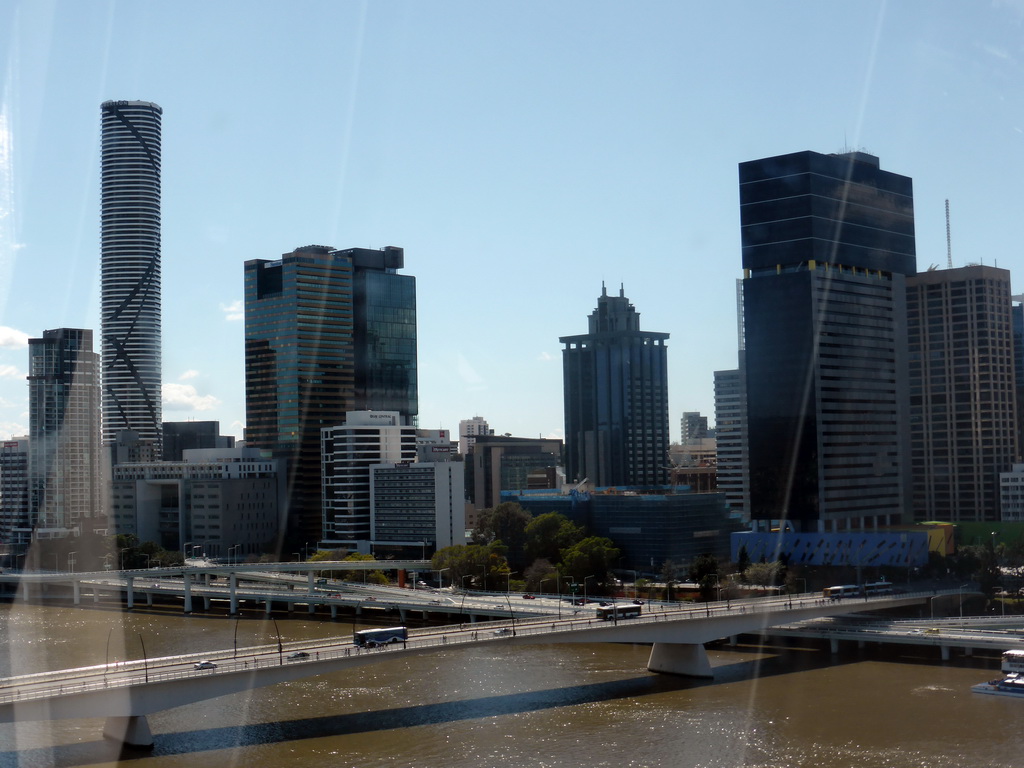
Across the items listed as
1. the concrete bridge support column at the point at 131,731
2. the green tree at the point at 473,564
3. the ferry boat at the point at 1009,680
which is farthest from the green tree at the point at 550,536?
the concrete bridge support column at the point at 131,731

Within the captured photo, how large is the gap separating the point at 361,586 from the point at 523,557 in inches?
674

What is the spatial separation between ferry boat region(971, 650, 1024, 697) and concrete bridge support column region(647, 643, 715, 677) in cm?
1265

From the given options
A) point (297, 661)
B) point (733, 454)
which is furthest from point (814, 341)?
point (297, 661)

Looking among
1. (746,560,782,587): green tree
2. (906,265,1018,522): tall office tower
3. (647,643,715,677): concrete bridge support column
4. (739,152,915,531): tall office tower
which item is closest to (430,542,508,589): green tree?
(746,560,782,587): green tree

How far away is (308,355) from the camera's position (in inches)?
6432

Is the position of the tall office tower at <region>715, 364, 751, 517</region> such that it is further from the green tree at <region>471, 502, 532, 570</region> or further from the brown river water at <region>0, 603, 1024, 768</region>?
the brown river water at <region>0, 603, 1024, 768</region>

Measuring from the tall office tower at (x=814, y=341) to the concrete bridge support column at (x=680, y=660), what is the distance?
50142 millimetres

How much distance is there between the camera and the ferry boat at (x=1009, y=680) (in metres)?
54.6

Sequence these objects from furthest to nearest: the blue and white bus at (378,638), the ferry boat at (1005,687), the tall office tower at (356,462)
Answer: the tall office tower at (356,462)
the blue and white bus at (378,638)
the ferry boat at (1005,687)

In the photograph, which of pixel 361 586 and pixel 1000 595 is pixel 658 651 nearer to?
pixel 1000 595

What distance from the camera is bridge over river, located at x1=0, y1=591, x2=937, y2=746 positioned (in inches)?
1820

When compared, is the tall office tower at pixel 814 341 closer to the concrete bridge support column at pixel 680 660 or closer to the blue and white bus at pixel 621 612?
the blue and white bus at pixel 621 612

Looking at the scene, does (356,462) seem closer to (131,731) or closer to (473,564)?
(473,564)

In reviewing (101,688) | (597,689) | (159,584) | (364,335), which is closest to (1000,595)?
(597,689)
